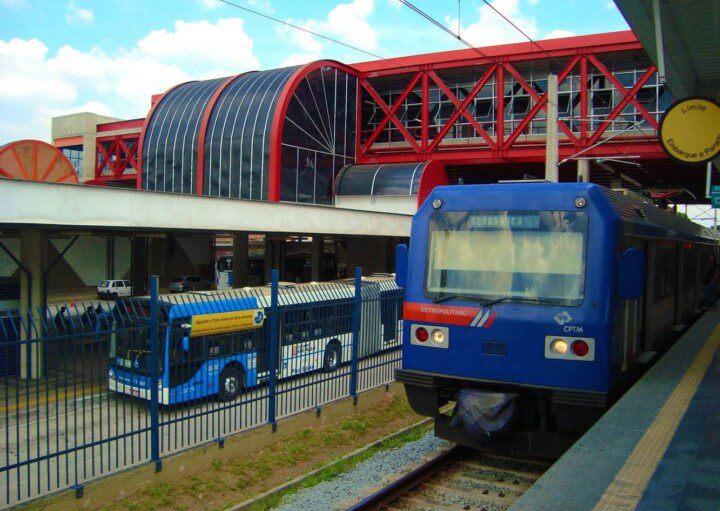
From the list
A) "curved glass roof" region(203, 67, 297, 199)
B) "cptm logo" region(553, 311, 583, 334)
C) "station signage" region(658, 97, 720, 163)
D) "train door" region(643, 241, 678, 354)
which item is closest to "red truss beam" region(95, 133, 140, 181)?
"curved glass roof" region(203, 67, 297, 199)

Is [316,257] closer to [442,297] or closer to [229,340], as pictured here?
[229,340]

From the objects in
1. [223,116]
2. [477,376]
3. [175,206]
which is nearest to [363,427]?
[477,376]

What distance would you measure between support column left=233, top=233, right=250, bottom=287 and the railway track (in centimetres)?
1986

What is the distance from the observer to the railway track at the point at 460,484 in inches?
249

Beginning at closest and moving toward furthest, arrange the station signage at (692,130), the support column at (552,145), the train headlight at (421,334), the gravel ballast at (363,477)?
1. the gravel ballast at (363,477)
2. the train headlight at (421,334)
3. the station signage at (692,130)
4. the support column at (552,145)

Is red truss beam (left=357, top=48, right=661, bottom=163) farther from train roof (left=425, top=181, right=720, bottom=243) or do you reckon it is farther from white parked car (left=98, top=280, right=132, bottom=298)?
train roof (left=425, top=181, right=720, bottom=243)

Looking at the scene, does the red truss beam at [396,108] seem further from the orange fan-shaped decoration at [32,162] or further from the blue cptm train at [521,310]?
the blue cptm train at [521,310]

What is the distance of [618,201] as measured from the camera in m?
7.25

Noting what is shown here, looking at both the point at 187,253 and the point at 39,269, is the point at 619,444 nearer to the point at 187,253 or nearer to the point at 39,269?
the point at 39,269

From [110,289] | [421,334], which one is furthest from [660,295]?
[110,289]

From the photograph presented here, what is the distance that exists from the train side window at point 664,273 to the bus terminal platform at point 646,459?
188 centimetres

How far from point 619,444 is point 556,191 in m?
2.66

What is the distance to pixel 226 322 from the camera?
809cm

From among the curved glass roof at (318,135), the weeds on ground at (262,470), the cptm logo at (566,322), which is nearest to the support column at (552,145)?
the weeds on ground at (262,470)
